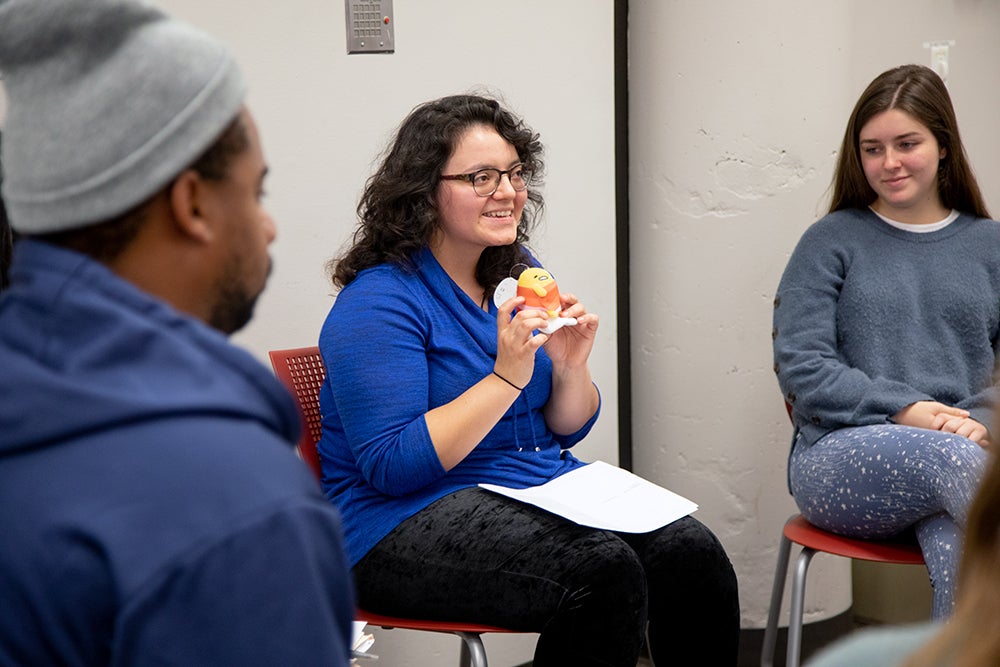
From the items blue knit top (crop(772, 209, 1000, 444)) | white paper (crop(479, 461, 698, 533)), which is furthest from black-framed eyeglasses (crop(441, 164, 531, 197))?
blue knit top (crop(772, 209, 1000, 444))

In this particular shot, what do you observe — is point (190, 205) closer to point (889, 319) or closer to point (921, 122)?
point (889, 319)

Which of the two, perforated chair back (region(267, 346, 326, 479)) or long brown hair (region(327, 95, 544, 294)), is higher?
long brown hair (region(327, 95, 544, 294))

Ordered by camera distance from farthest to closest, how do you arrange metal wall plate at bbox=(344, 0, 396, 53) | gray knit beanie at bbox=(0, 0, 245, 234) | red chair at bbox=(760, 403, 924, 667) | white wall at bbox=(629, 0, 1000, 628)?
white wall at bbox=(629, 0, 1000, 628)
metal wall plate at bbox=(344, 0, 396, 53)
red chair at bbox=(760, 403, 924, 667)
gray knit beanie at bbox=(0, 0, 245, 234)

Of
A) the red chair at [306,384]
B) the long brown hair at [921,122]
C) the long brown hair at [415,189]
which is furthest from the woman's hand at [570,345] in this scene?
the long brown hair at [921,122]

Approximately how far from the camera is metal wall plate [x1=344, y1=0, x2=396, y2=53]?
2.67 meters

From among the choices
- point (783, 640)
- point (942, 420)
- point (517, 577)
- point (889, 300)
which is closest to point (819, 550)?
point (942, 420)

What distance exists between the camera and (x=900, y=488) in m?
2.40

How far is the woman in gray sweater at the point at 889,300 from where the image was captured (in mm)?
2609

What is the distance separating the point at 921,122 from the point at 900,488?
3.02 feet

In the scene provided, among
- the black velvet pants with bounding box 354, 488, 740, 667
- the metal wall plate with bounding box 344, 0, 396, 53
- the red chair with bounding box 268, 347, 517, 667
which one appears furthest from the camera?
the metal wall plate with bounding box 344, 0, 396, 53

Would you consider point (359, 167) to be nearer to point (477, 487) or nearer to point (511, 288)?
point (511, 288)

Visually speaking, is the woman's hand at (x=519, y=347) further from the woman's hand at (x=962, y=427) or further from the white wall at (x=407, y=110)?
the woman's hand at (x=962, y=427)

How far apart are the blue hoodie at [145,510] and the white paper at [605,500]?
4.15 feet

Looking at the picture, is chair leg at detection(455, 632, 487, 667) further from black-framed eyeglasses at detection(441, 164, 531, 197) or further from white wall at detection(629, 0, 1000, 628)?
white wall at detection(629, 0, 1000, 628)
